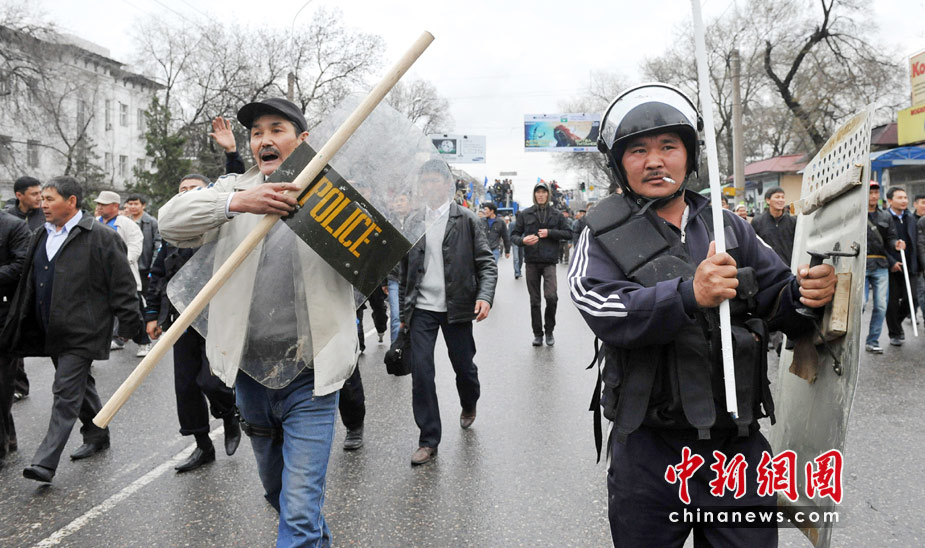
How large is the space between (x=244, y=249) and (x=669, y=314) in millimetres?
1384

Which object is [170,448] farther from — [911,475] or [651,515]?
[911,475]

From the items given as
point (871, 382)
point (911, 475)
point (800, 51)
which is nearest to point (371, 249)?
point (911, 475)

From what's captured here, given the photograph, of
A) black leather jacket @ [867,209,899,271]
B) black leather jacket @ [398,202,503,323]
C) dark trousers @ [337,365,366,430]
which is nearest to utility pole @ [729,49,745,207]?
black leather jacket @ [867,209,899,271]

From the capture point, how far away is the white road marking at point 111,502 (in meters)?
3.67

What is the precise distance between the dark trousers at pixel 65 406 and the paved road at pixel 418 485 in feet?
0.67

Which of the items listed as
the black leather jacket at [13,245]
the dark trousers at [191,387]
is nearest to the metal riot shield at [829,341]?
the dark trousers at [191,387]

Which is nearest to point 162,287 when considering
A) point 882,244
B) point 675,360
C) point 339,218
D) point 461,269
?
point 461,269

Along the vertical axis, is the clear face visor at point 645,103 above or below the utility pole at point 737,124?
below

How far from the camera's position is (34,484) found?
4449 millimetres

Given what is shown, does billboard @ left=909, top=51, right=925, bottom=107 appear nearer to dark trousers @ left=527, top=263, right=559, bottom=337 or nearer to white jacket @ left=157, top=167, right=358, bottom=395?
dark trousers @ left=527, top=263, right=559, bottom=337

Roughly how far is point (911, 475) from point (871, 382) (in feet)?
8.78

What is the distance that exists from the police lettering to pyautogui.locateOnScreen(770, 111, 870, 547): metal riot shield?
1509 mm

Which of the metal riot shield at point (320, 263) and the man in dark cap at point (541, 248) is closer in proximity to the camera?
the metal riot shield at point (320, 263)

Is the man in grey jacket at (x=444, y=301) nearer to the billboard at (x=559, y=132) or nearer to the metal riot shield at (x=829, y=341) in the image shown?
the metal riot shield at (x=829, y=341)
